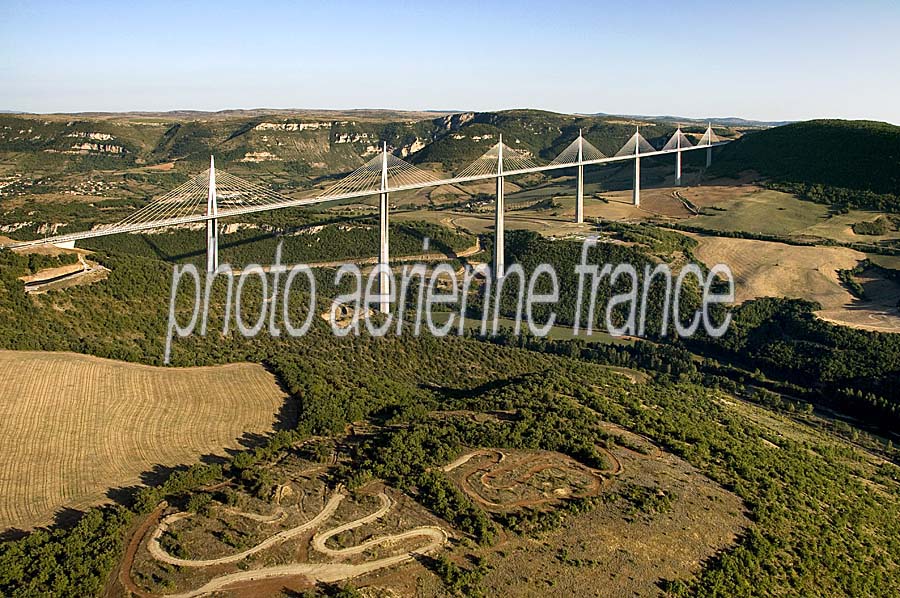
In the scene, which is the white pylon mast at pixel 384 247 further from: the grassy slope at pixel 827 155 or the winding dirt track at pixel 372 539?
the grassy slope at pixel 827 155

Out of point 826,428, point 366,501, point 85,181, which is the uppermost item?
point 85,181

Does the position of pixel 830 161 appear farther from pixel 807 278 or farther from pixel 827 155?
pixel 807 278

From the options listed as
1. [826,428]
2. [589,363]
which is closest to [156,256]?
[589,363]

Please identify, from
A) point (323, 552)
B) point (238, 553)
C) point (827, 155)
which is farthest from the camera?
point (827, 155)

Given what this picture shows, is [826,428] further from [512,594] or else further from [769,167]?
[769,167]

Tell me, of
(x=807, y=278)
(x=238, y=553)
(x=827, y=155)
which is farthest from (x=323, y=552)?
(x=827, y=155)

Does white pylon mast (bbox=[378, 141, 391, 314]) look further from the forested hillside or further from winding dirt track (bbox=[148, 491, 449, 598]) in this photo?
the forested hillside
